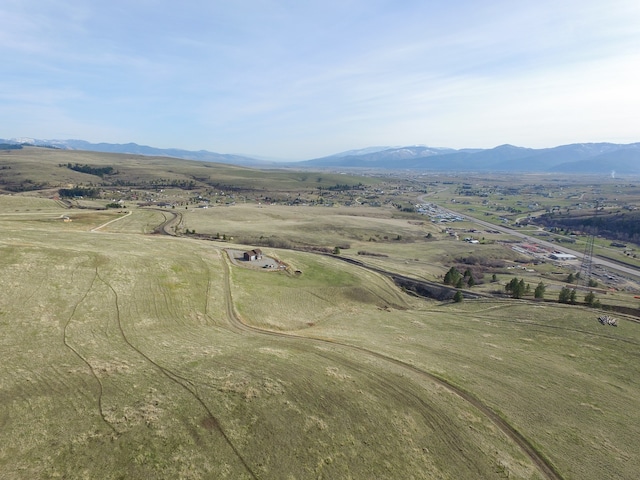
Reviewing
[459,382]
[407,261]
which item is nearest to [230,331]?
[459,382]

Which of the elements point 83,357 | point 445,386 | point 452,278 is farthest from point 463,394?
point 452,278

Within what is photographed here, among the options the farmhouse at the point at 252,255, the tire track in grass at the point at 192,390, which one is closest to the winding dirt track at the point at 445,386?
the tire track in grass at the point at 192,390

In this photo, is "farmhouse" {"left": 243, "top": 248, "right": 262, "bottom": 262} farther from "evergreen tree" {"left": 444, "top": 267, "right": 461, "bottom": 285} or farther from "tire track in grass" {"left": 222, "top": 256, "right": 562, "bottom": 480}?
"evergreen tree" {"left": 444, "top": 267, "right": 461, "bottom": 285}

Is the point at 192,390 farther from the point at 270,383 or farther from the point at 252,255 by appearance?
the point at 252,255

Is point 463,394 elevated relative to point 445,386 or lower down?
lower down

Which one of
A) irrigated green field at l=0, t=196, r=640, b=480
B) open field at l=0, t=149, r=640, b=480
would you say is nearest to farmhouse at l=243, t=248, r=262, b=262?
open field at l=0, t=149, r=640, b=480

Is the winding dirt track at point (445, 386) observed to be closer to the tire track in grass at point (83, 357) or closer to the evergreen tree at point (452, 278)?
the tire track in grass at point (83, 357)

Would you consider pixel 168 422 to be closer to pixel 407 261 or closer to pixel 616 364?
pixel 616 364
